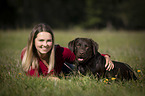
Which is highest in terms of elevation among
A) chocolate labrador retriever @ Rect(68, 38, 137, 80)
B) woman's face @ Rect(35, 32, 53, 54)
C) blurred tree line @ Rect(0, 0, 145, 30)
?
blurred tree line @ Rect(0, 0, 145, 30)

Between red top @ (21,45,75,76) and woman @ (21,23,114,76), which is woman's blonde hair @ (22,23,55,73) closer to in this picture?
woman @ (21,23,114,76)

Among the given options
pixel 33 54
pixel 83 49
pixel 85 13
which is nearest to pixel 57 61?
pixel 33 54

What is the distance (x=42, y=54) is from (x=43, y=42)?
0.39m

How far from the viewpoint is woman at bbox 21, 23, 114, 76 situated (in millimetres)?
3362

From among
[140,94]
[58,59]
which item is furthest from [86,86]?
[58,59]

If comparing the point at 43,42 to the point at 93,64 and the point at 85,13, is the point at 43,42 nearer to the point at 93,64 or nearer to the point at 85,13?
the point at 93,64

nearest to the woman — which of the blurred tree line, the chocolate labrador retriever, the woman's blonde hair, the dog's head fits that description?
the woman's blonde hair

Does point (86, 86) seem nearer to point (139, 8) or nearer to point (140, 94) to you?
point (140, 94)

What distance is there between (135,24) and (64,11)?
2143cm

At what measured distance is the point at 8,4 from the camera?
34.4 meters

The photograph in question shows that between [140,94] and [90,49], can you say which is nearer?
[140,94]

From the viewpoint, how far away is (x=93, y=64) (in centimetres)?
360

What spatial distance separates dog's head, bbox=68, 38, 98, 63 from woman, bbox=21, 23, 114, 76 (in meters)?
0.33

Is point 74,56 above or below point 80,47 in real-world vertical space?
below
